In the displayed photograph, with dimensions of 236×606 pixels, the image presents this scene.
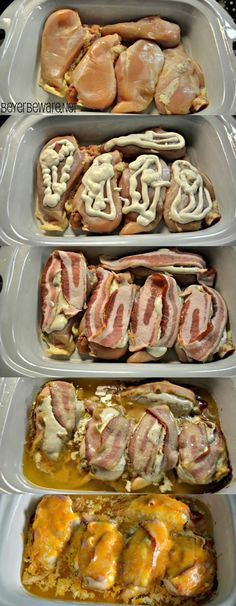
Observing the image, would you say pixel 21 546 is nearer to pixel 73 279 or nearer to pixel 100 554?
pixel 100 554

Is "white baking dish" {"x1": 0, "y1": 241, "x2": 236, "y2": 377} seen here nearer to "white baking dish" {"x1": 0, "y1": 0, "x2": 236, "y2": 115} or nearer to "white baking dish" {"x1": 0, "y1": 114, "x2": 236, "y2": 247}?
"white baking dish" {"x1": 0, "y1": 114, "x2": 236, "y2": 247}

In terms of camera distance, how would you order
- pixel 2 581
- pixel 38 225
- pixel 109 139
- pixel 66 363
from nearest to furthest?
1. pixel 2 581
2. pixel 66 363
3. pixel 38 225
4. pixel 109 139

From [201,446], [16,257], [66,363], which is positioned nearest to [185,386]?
[201,446]

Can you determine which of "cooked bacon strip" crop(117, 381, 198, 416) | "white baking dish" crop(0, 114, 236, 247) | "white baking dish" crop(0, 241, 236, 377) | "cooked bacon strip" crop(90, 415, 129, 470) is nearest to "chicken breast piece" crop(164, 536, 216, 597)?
"cooked bacon strip" crop(90, 415, 129, 470)

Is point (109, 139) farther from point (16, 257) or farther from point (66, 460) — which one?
point (66, 460)

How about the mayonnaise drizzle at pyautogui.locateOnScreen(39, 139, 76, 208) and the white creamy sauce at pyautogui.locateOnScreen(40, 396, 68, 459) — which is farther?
the mayonnaise drizzle at pyautogui.locateOnScreen(39, 139, 76, 208)

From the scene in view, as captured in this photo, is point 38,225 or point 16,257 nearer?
point 16,257

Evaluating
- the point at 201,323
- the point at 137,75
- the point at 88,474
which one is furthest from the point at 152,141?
the point at 88,474
